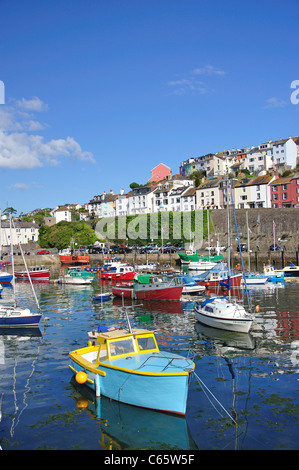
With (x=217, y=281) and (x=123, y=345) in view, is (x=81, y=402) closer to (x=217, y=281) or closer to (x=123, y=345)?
(x=123, y=345)

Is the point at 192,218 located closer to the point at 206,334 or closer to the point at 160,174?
the point at 160,174

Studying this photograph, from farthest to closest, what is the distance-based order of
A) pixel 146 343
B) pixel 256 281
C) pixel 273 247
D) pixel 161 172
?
pixel 161 172
pixel 273 247
pixel 256 281
pixel 146 343

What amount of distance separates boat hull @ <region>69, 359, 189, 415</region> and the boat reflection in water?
250mm

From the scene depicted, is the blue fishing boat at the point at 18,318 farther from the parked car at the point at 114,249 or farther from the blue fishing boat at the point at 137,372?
the parked car at the point at 114,249

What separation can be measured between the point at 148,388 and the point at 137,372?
64 centimetres

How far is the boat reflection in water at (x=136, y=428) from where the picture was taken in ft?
37.5

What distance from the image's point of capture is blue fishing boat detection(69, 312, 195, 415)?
12.6 metres

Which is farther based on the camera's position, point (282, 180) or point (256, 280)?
point (282, 180)

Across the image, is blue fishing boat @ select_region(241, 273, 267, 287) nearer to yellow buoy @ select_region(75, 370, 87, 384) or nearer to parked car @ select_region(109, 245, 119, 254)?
yellow buoy @ select_region(75, 370, 87, 384)

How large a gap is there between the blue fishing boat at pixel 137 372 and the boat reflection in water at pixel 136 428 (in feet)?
0.84

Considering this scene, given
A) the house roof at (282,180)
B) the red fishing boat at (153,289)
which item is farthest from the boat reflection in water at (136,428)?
the house roof at (282,180)

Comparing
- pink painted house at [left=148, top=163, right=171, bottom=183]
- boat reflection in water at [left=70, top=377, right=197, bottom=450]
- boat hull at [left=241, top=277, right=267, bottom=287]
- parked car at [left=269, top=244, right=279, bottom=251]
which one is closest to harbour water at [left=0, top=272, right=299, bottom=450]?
boat reflection in water at [left=70, top=377, right=197, bottom=450]

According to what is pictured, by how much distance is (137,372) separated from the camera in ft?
41.9

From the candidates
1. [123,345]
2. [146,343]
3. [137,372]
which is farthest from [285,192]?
[137,372]
